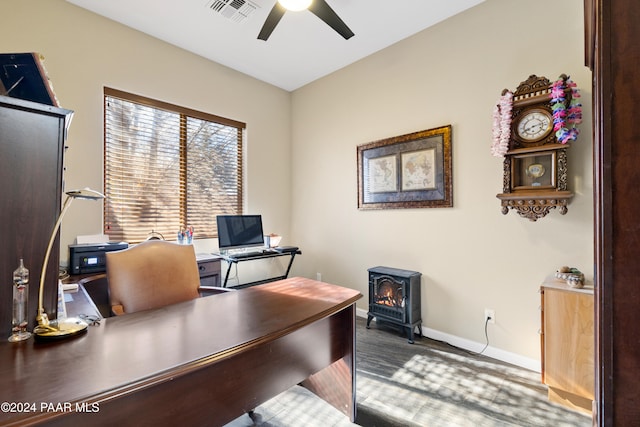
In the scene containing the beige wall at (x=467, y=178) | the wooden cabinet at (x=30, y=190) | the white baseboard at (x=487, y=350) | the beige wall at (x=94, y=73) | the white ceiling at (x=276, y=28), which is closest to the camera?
the wooden cabinet at (x=30, y=190)

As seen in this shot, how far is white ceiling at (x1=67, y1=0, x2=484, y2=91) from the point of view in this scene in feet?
8.61

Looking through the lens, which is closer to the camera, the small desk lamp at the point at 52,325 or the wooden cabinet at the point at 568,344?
the small desk lamp at the point at 52,325

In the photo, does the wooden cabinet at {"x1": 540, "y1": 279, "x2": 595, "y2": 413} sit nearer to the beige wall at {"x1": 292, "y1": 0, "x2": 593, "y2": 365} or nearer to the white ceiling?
the beige wall at {"x1": 292, "y1": 0, "x2": 593, "y2": 365}

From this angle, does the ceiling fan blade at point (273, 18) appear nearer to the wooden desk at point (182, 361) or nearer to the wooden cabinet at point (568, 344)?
the wooden desk at point (182, 361)

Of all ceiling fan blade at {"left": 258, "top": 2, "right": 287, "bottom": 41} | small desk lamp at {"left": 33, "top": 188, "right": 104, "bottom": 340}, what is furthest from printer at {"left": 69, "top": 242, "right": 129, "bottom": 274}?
ceiling fan blade at {"left": 258, "top": 2, "right": 287, "bottom": 41}

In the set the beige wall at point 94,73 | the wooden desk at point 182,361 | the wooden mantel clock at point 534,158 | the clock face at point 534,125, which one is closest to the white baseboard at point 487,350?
the wooden mantel clock at point 534,158

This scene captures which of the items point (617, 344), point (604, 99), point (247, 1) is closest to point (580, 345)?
point (617, 344)

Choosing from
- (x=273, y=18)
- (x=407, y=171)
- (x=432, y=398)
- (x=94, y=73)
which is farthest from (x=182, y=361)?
(x=94, y=73)

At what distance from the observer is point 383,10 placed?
269cm

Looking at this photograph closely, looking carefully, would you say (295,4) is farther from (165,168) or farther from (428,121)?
(165,168)

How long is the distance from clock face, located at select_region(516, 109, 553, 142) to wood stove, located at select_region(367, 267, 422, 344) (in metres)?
1.52

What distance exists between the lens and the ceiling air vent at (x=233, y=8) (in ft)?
8.34

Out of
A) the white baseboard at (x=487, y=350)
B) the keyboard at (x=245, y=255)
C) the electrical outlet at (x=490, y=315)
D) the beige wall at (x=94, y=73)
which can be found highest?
the beige wall at (x=94, y=73)

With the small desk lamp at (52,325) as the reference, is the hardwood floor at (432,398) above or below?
below
